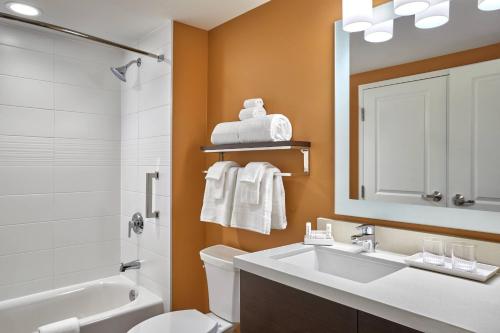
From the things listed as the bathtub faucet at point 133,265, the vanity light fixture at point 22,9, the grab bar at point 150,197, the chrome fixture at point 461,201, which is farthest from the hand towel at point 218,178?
the vanity light fixture at point 22,9

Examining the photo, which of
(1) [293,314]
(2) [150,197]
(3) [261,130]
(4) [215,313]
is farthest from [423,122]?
(2) [150,197]

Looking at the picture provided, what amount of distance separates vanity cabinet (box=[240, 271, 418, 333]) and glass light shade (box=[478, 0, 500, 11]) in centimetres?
117

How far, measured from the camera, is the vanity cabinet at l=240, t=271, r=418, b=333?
1.02m

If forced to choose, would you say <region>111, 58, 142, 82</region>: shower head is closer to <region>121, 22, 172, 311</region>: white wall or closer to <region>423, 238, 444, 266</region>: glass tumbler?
<region>121, 22, 172, 311</region>: white wall

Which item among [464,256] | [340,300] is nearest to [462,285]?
[464,256]

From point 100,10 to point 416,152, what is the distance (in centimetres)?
208

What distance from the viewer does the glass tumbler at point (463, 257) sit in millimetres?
1200

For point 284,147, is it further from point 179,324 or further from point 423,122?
point 179,324

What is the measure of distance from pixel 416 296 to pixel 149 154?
210cm

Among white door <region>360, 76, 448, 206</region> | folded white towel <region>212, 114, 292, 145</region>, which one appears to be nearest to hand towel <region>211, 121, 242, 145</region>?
folded white towel <region>212, 114, 292, 145</region>

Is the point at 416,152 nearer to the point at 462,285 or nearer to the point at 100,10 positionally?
the point at 462,285

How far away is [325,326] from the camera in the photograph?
112 cm

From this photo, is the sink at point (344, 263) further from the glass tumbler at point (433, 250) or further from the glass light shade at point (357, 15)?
the glass light shade at point (357, 15)

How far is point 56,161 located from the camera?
2.69m
